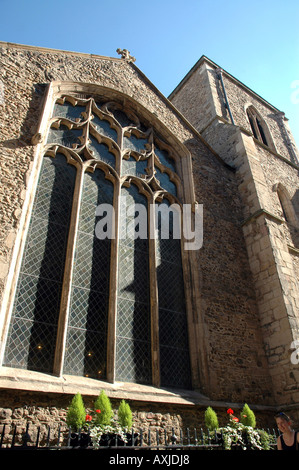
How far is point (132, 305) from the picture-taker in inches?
247

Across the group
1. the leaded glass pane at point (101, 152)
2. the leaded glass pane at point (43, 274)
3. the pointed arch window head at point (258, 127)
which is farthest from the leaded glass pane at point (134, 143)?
the pointed arch window head at point (258, 127)

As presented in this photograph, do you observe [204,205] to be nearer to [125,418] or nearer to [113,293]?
[113,293]

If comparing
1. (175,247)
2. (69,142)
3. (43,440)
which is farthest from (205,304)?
(69,142)

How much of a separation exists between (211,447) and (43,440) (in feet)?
6.57

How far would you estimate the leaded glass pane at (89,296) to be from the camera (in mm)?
5250

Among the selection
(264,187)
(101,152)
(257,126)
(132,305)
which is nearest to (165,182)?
(101,152)

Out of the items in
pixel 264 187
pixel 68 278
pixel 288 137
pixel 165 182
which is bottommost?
pixel 68 278

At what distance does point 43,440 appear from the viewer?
4043 mm

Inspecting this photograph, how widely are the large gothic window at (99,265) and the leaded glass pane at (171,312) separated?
0.02 metres

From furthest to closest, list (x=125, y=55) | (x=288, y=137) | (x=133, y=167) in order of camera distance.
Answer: (x=288, y=137), (x=125, y=55), (x=133, y=167)

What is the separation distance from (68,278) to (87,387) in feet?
5.59
